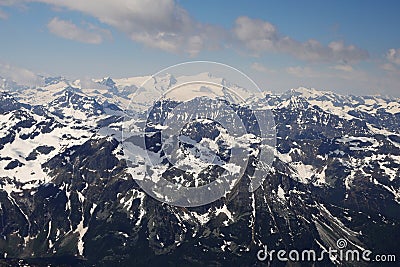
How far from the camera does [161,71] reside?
229ft

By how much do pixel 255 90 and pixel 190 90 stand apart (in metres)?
19.1

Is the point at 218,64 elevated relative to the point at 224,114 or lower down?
elevated

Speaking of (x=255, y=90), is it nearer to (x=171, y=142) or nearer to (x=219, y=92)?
(x=219, y=92)

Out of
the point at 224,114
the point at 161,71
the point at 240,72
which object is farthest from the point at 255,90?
the point at 161,71

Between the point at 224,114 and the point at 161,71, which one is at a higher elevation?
the point at 161,71

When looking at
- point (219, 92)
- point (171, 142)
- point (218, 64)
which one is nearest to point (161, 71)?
point (218, 64)

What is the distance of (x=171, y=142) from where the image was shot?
16962 centimetres

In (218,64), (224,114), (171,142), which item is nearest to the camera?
(218,64)

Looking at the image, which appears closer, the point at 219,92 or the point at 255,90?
the point at 255,90

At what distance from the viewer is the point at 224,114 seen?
266ft

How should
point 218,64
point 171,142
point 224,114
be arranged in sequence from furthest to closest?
point 171,142 → point 224,114 → point 218,64

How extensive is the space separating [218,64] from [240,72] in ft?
13.7

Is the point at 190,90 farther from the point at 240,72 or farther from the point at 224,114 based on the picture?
the point at 240,72

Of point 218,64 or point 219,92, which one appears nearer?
point 218,64
